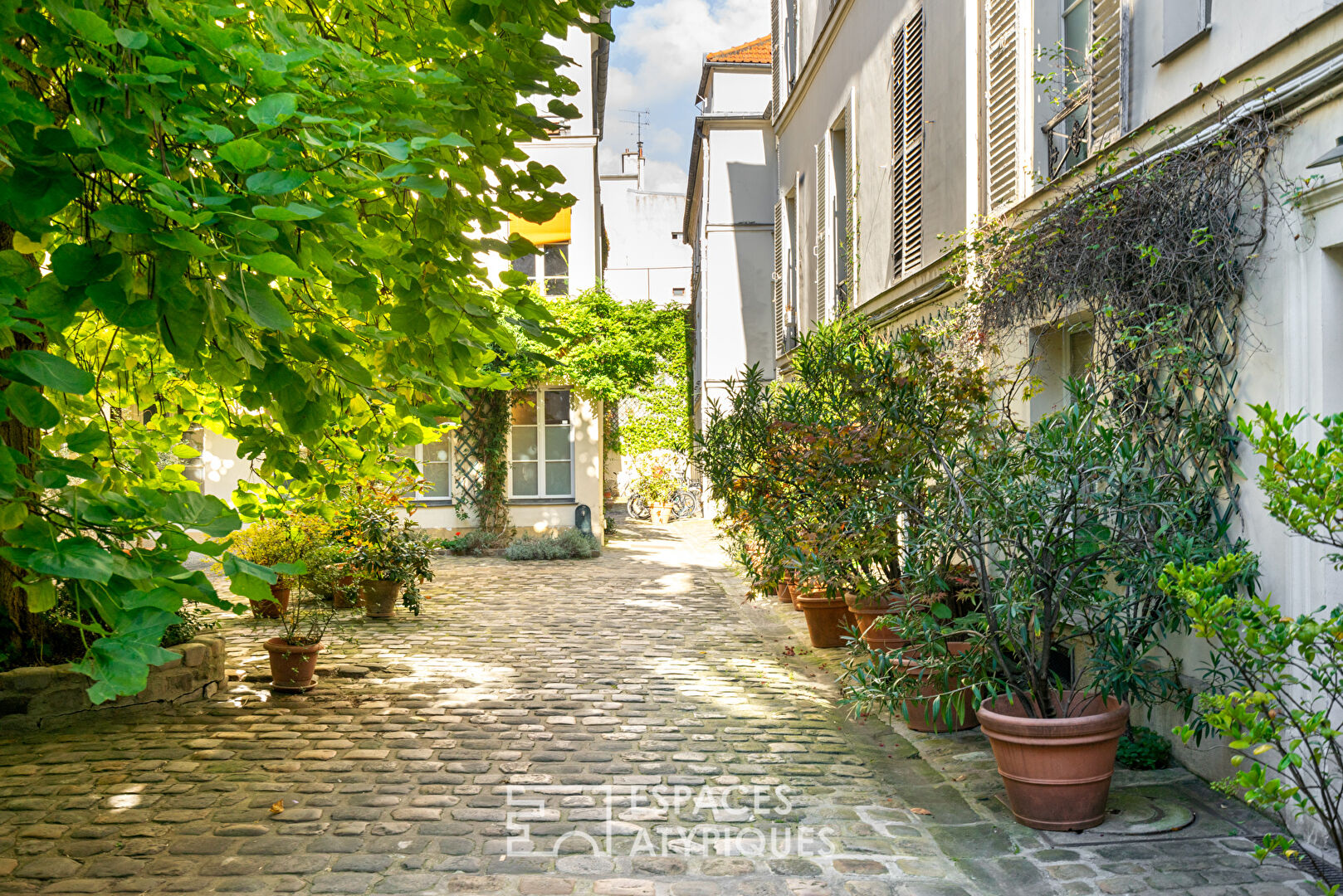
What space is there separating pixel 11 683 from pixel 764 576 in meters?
5.34

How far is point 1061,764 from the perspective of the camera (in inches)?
168

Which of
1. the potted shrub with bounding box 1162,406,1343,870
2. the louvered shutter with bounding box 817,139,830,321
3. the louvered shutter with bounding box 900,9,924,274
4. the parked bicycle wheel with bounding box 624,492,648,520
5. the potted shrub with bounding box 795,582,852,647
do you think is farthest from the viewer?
the parked bicycle wheel with bounding box 624,492,648,520

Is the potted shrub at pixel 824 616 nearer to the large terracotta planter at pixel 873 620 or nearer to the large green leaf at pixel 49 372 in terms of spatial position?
the large terracotta planter at pixel 873 620

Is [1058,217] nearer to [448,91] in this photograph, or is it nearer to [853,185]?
[448,91]

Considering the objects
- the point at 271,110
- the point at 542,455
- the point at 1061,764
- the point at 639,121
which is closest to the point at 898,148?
the point at 1061,764

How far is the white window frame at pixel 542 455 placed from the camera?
17.7 meters

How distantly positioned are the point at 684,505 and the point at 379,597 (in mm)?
13848

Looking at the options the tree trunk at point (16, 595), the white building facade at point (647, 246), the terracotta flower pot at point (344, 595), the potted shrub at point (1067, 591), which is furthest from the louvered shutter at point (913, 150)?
the white building facade at point (647, 246)

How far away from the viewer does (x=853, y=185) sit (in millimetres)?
11344

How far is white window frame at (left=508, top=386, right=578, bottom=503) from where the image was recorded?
58.0ft

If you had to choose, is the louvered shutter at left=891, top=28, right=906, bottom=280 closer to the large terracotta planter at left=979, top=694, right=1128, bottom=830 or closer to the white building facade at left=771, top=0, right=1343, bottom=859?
the white building facade at left=771, top=0, right=1343, bottom=859

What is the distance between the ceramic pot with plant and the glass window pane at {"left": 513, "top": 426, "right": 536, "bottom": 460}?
7.33 meters

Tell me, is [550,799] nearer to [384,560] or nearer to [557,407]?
[384,560]

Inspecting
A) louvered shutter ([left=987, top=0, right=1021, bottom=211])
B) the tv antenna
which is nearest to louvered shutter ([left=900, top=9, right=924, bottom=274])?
louvered shutter ([left=987, top=0, right=1021, bottom=211])
